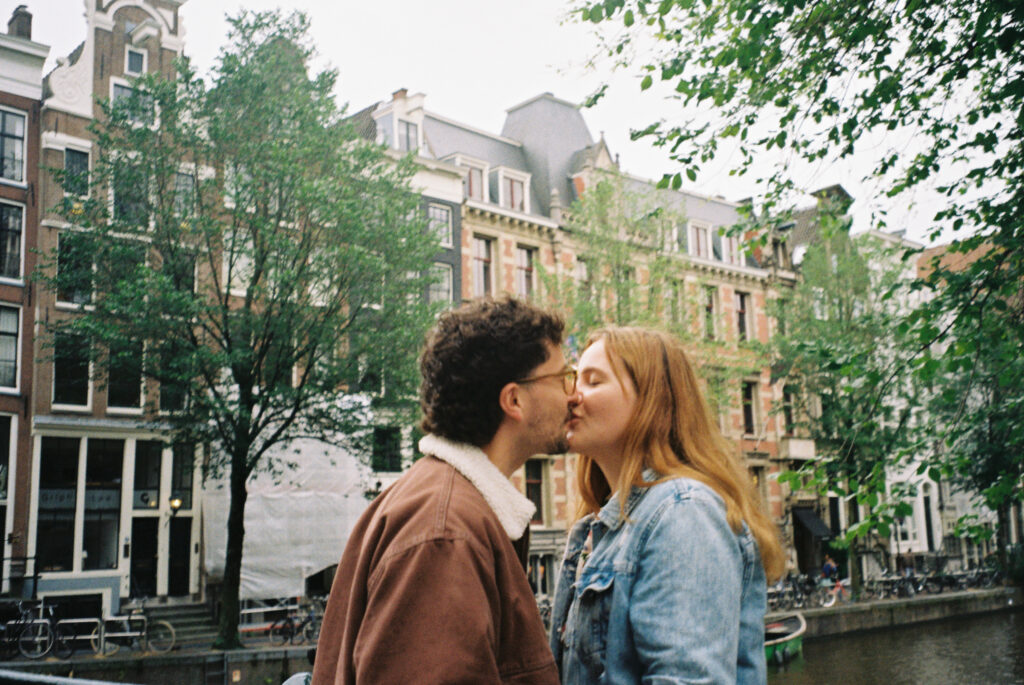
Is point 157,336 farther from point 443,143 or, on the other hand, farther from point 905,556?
point 905,556

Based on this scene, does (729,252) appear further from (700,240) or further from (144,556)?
(144,556)

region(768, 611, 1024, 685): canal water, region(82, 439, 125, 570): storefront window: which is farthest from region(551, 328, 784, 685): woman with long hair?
region(82, 439, 125, 570): storefront window

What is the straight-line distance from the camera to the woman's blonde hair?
79.6 inches

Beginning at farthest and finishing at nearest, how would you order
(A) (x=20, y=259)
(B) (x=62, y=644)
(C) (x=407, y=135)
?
1. (C) (x=407, y=135)
2. (A) (x=20, y=259)
3. (B) (x=62, y=644)

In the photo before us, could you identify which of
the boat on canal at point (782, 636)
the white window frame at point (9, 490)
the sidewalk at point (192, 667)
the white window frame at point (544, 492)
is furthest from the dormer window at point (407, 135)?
the sidewalk at point (192, 667)

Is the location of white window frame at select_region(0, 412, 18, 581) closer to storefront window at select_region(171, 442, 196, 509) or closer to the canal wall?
storefront window at select_region(171, 442, 196, 509)

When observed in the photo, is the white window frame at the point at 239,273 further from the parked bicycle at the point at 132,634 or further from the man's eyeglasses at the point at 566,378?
the man's eyeglasses at the point at 566,378

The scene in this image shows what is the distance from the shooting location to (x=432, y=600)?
1561 mm

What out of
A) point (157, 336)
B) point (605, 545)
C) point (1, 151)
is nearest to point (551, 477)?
point (157, 336)

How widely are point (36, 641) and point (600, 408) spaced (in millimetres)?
14709

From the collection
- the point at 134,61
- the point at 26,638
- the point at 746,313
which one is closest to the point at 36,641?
the point at 26,638

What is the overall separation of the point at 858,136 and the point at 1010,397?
2.45 meters

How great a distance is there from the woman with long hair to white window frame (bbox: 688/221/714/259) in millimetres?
30128

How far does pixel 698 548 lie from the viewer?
1.84 m
